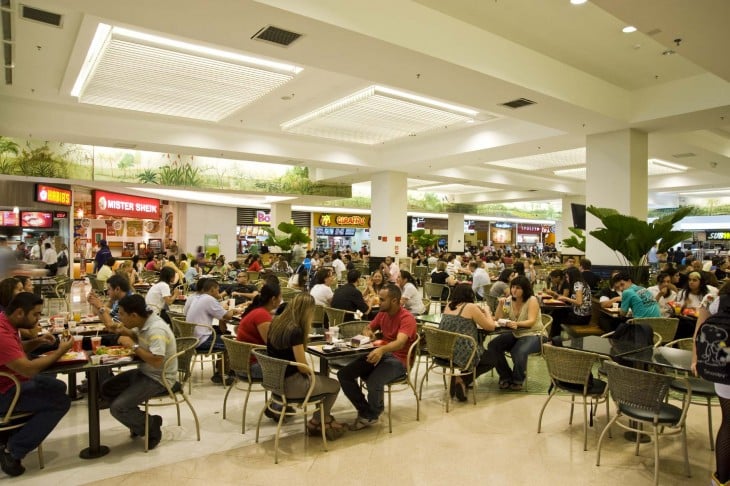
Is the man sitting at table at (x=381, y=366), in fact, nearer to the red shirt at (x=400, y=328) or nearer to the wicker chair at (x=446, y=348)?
the red shirt at (x=400, y=328)

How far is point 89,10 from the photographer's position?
4793 millimetres

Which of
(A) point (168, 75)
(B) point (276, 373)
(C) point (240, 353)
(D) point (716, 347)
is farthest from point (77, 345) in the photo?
(A) point (168, 75)

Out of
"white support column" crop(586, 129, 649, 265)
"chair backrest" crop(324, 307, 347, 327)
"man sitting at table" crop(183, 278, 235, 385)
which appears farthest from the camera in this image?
"white support column" crop(586, 129, 649, 265)

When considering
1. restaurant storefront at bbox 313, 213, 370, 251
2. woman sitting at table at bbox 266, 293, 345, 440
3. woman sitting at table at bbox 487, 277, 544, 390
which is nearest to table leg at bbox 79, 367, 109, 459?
woman sitting at table at bbox 266, 293, 345, 440

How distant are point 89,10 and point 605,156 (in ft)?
28.3

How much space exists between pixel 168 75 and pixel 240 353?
5546 millimetres

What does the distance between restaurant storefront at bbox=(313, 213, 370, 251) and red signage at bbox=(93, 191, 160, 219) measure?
8.89m

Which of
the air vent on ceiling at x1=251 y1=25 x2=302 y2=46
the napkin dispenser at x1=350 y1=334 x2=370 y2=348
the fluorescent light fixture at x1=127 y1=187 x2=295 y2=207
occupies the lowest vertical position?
the napkin dispenser at x1=350 y1=334 x2=370 y2=348

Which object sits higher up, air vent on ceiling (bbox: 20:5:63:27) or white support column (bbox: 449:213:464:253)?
air vent on ceiling (bbox: 20:5:63:27)

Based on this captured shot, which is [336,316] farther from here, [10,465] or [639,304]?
[639,304]

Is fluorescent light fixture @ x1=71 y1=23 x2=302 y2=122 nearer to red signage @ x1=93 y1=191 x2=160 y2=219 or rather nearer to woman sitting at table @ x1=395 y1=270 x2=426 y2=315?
woman sitting at table @ x1=395 y1=270 x2=426 y2=315

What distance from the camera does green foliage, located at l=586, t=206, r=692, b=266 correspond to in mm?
7840

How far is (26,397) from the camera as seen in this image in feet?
11.5

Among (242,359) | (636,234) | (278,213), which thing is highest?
(278,213)
